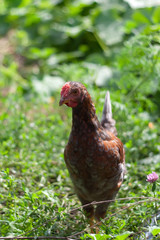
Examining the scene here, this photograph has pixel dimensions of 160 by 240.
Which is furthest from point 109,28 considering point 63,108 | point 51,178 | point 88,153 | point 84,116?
point 88,153

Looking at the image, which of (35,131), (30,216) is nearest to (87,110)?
(30,216)

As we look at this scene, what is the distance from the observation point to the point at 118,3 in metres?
5.81

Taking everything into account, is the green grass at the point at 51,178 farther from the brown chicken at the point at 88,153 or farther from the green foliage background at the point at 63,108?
the brown chicken at the point at 88,153

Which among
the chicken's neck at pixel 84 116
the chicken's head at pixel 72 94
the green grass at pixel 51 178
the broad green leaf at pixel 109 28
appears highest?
the chicken's head at pixel 72 94

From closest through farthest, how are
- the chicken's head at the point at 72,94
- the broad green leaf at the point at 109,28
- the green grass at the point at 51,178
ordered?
the chicken's head at the point at 72,94
the green grass at the point at 51,178
the broad green leaf at the point at 109,28

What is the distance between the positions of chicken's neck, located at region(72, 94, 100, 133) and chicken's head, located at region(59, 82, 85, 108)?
58 millimetres

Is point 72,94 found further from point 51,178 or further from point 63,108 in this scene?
point 63,108

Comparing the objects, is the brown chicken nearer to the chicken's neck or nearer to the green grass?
the chicken's neck

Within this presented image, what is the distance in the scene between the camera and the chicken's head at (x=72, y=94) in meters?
2.18

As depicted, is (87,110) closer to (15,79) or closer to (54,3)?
(15,79)

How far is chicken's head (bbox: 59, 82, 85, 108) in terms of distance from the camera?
7.14 feet

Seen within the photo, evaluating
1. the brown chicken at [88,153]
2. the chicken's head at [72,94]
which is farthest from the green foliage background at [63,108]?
the chicken's head at [72,94]

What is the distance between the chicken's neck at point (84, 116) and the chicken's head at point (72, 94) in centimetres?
6

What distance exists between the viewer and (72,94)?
220 cm
